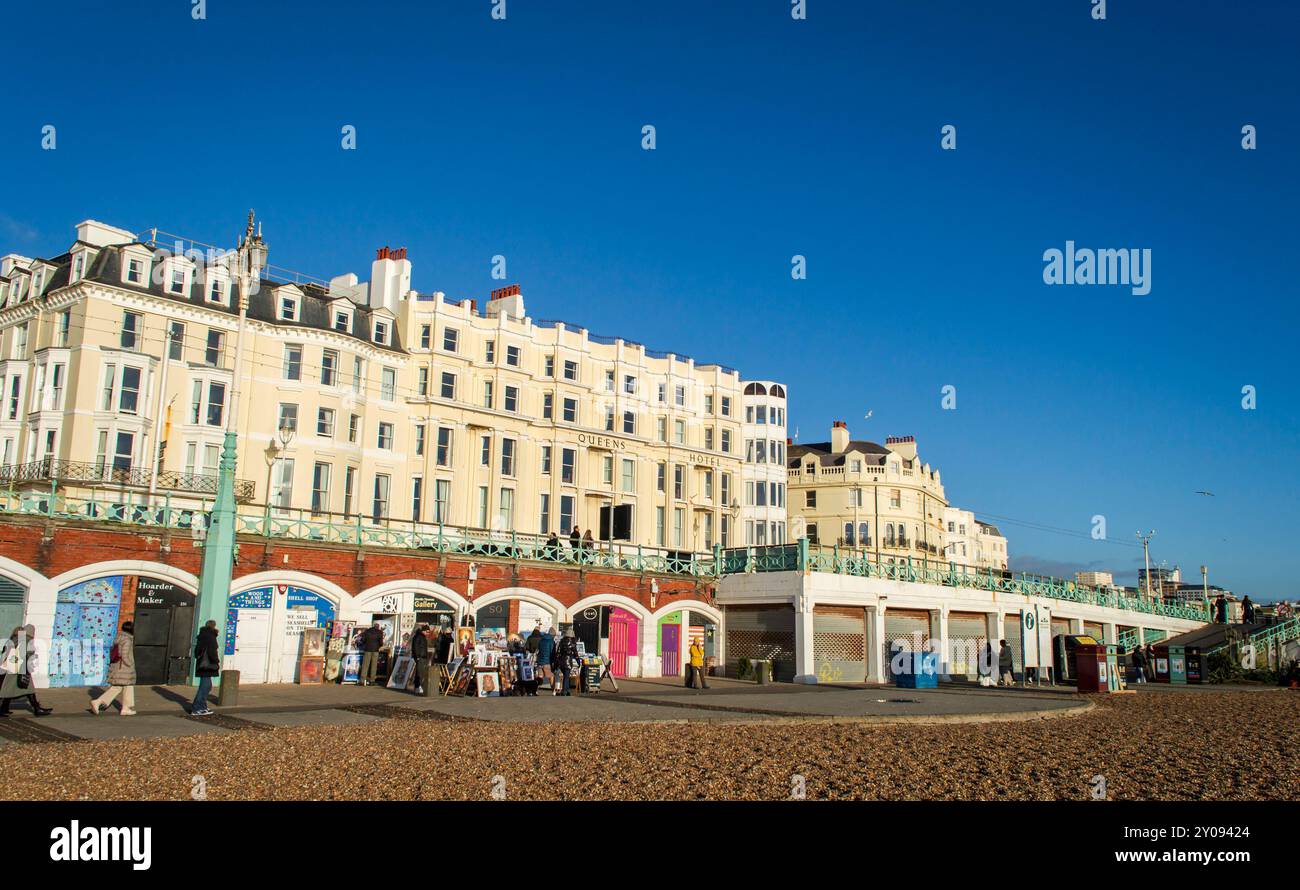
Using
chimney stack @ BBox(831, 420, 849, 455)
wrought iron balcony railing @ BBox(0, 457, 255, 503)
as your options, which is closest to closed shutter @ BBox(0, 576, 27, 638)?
wrought iron balcony railing @ BBox(0, 457, 255, 503)

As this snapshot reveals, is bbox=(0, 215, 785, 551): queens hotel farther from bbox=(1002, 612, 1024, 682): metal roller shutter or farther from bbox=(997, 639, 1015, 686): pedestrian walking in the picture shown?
bbox=(1002, 612, 1024, 682): metal roller shutter

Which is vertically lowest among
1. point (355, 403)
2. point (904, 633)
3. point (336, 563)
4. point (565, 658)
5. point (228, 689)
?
point (228, 689)

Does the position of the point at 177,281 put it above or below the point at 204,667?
above

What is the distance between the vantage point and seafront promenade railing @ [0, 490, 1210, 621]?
26.3 metres

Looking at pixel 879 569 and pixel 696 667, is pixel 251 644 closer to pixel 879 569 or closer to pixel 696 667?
pixel 696 667

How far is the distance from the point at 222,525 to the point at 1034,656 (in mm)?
34572

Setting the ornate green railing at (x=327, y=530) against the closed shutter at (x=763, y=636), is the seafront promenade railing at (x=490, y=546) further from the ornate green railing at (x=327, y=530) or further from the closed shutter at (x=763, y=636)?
the closed shutter at (x=763, y=636)

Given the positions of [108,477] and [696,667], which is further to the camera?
[108,477]

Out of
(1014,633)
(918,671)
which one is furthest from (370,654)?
(1014,633)

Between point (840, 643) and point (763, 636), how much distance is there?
9.95 feet

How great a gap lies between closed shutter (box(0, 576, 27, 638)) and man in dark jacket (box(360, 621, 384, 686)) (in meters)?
8.42

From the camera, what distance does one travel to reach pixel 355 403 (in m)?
45.7
